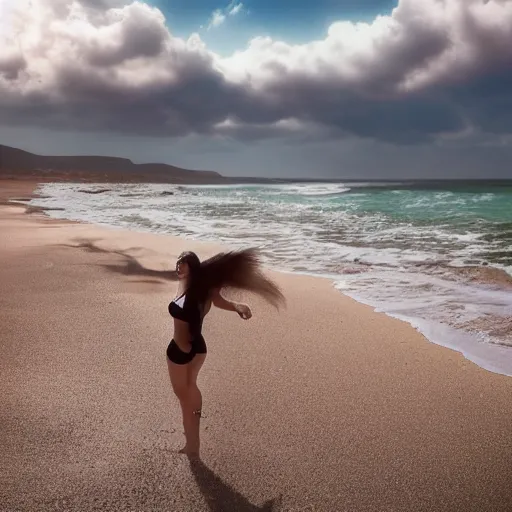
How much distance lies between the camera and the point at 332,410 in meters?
3.22

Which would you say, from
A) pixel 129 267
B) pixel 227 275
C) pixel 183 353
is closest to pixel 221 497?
pixel 183 353

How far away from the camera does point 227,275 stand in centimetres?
261

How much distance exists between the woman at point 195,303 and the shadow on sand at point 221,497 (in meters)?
0.16

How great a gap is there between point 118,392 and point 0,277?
3878mm

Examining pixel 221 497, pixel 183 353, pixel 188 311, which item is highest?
pixel 188 311

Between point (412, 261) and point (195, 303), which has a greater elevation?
point (195, 303)

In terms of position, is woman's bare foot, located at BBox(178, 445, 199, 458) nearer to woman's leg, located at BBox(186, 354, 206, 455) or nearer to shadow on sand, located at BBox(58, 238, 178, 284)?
woman's leg, located at BBox(186, 354, 206, 455)

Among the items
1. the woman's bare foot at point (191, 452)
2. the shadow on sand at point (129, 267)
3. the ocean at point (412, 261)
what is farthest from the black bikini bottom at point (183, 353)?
the shadow on sand at point (129, 267)

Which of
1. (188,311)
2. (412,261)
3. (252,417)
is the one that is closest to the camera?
(188,311)

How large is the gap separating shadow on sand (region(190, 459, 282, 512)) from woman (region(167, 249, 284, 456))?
0.16 meters

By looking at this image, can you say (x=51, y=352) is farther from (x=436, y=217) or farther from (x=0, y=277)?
(x=436, y=217)

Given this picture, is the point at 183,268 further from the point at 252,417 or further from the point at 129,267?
the point at 129,267

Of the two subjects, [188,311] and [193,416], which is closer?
[188,311]

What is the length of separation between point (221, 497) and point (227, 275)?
1095mm
